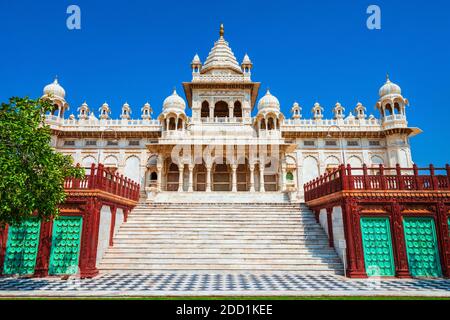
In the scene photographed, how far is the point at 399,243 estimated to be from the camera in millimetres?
11938

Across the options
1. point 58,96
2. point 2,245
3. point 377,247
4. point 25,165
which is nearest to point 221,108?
point 58,96

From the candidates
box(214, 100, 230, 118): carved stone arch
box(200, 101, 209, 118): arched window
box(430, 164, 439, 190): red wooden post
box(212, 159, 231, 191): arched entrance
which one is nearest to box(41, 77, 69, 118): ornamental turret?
box(200, 101, 209, 118): arched window

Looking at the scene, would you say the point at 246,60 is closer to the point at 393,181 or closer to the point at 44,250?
the point at 393,181

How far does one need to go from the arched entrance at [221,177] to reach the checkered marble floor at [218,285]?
16.3 m

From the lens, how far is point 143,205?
17.8 metres

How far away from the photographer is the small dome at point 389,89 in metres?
31.9

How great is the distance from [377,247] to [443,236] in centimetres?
271

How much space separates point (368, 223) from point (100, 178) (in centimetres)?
1144

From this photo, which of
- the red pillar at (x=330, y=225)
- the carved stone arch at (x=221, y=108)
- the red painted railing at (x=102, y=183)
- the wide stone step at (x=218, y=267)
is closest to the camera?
the wide stone step at (x=218, y=267)

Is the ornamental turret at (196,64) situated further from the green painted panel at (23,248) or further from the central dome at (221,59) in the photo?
the green painted panel at (23,248)

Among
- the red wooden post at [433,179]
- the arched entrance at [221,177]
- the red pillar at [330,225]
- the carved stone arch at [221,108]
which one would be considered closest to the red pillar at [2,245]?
the red pillar at [330,225]

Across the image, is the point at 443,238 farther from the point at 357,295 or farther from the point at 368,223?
the point at 357,295
